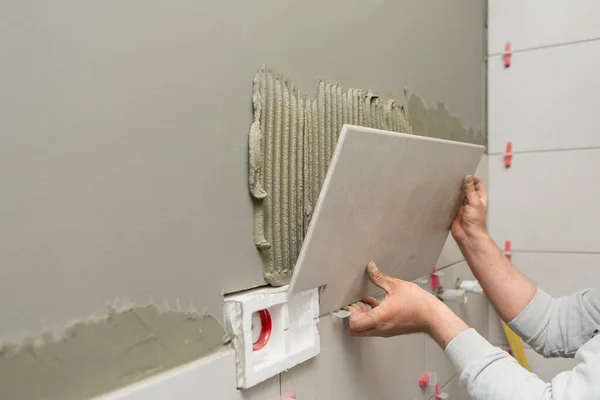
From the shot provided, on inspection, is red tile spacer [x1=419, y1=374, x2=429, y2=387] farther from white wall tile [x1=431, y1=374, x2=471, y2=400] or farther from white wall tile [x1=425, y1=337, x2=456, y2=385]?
white wall tile [x1=431, y1=374, x2=471, y2=400]

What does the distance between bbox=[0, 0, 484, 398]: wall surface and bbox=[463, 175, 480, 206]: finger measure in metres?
0.46

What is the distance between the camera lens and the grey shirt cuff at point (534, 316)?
41.4 inches

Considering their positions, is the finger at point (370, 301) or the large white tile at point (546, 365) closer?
the finger at point (370, 301)

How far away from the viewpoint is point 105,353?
20.6 inches

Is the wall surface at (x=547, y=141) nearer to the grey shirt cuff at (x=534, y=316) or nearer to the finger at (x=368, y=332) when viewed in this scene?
the grey shirt cuff at (x=534, y=316)

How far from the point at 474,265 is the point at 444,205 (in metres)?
0.16

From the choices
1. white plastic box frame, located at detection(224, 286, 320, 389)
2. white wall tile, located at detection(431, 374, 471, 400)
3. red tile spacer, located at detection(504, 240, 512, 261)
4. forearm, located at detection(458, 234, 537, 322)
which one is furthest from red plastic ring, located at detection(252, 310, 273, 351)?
red tile spacer, located at detection(504, 240, 512, 261)

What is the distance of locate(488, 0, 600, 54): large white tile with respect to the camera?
64.2 inches

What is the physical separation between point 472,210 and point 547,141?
73 centimetres

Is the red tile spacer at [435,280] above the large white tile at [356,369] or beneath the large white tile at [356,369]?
above

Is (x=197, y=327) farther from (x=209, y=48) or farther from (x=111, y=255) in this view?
(x=209, y=48)

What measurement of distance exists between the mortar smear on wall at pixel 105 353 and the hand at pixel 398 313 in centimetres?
31

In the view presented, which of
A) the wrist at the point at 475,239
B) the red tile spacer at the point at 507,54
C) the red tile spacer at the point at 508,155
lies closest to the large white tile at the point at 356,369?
the wrist at the point at 475,239

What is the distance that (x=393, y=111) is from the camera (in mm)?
1082
